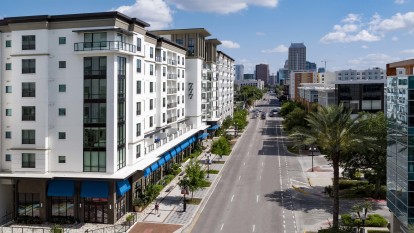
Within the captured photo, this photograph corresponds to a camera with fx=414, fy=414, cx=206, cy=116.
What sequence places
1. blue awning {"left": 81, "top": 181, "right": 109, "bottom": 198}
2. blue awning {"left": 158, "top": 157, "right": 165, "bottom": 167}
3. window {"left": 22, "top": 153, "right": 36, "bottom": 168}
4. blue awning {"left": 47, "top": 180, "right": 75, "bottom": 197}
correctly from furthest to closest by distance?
blue awning {"left": 158, "top": 157, "right": 165, "bottom": 167}
window {"left": 22, "top": 153, "right": 36, "bottom": 168}
blue awning {"left": 47, "top": 180, "right": 75, "bottom": 197}
blue awning {"left": 81, "top": 181, "right": 109, "bottom": 198}

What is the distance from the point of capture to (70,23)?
45031 mm

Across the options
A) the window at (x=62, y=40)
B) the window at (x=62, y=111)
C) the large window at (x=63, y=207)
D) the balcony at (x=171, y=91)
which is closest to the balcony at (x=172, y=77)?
the balcony at (x=171, y=91)

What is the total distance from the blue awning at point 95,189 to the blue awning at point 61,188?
122cm

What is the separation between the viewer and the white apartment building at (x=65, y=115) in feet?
145

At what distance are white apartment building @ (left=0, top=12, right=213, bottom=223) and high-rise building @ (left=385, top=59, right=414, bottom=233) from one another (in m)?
26.3

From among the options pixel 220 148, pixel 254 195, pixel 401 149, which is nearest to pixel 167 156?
pixel 254 195

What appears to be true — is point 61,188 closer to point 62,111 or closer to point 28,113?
point 62,111

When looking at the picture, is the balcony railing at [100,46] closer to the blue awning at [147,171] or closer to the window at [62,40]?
the window at [62,40]

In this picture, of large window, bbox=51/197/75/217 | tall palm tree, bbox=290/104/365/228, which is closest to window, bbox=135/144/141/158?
large window, bbox=51/197/75/217

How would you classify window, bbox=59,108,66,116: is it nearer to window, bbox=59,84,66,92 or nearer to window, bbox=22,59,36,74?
window, bbox=59,84,66,92

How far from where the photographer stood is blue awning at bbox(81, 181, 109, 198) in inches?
1693

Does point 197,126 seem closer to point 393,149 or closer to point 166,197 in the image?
point 166,197

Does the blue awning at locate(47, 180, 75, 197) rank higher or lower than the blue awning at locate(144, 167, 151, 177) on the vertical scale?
lower

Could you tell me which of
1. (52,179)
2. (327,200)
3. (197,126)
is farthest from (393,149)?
(197,126)
